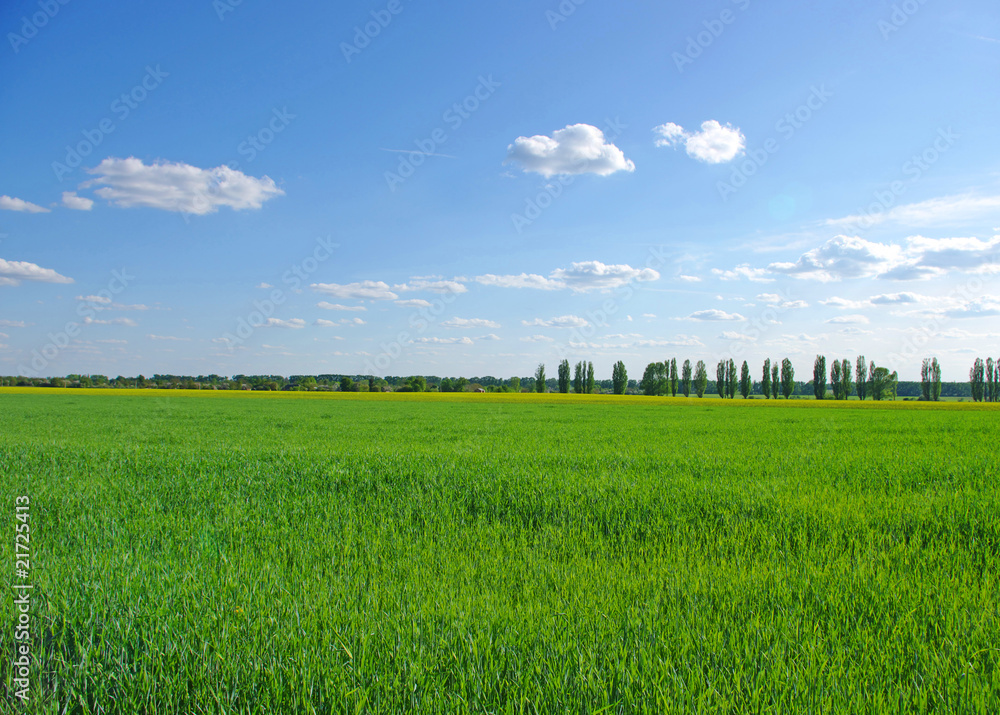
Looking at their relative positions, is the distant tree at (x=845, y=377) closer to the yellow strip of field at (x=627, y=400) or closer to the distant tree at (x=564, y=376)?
the yellow strip of field at (x=627, y=400)

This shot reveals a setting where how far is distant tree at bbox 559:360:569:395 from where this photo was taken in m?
111

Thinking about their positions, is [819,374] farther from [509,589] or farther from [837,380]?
[509,589]

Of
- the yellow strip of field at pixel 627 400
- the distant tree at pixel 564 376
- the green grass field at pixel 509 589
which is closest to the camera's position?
the green grass field at pixel 509 589

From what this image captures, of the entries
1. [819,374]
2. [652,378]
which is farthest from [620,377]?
[819,374]

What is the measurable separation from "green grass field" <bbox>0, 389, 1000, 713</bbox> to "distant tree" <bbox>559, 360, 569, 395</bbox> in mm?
101932

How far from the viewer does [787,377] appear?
3895 inches

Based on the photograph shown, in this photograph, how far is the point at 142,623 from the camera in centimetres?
332

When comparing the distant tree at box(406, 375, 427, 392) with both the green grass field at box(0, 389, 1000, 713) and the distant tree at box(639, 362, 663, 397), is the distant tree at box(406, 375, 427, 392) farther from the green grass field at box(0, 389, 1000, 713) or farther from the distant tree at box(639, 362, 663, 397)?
the green grass field at box(0, 389, 1000, 713)

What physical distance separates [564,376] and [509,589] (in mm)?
107638

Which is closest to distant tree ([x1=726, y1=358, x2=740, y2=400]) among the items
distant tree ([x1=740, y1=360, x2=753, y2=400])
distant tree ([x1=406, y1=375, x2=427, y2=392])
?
distant tree ([x1=740, y1=360, x2=753, y2=400])

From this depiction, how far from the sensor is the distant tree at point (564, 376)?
11062cm

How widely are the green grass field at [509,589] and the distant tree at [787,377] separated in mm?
103089

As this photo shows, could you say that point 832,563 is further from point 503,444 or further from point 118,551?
point 503,444

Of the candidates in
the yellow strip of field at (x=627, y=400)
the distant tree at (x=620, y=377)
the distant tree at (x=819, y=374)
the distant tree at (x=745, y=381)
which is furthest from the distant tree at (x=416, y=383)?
the distant tree at (x=819, y=374)
